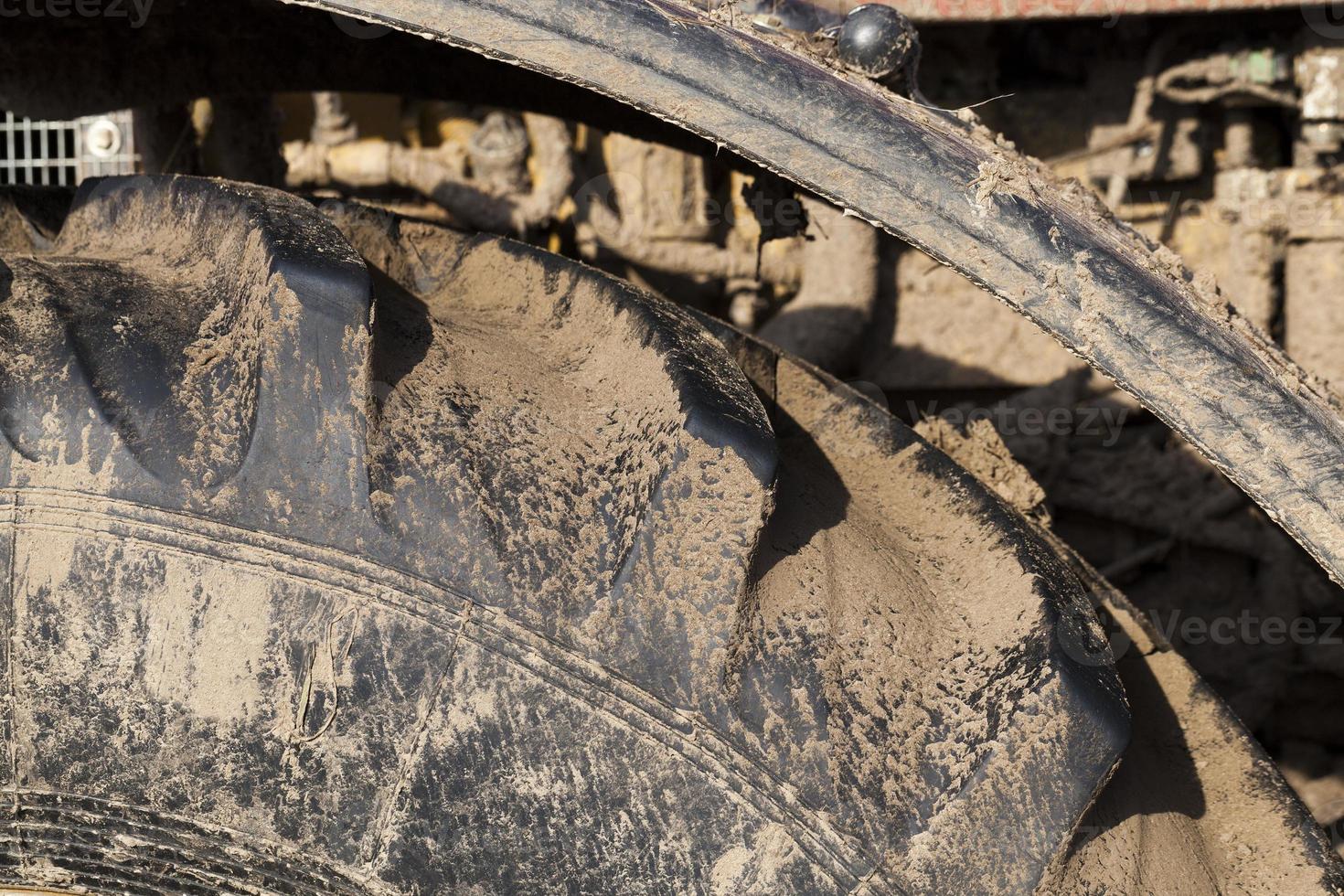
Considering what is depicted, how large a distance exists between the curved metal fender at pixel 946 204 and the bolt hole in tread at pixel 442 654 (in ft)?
0.63

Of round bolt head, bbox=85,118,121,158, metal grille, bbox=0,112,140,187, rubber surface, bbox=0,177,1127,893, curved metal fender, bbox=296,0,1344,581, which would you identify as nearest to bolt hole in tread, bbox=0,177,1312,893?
rubber surface, bbox=0,177,1127,893

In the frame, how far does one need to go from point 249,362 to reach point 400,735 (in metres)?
0.31

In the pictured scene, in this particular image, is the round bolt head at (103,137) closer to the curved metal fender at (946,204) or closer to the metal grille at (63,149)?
the metal grille at (63,149)

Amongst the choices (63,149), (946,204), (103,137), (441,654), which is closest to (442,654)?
(441,654)

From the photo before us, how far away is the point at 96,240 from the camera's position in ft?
3.87

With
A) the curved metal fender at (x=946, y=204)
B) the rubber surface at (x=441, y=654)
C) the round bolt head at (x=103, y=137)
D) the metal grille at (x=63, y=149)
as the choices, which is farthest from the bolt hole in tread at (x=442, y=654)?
the round bolt head at (x=103, y=137)

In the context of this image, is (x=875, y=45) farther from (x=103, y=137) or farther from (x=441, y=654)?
(x=103, y=137)

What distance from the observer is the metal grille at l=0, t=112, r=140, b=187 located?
3457mm

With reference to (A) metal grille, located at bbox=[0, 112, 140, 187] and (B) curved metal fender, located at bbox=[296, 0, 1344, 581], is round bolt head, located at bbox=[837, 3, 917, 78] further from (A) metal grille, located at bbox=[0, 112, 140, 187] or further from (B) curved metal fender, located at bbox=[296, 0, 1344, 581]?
(A) metal grille, located at bbox=[0, 112, 140, 187]

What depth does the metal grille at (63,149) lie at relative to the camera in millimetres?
3457

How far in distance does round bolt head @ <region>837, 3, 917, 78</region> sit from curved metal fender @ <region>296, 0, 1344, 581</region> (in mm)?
69

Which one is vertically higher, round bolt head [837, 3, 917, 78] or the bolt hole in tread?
round bolt head [837, 3, 917, 78]

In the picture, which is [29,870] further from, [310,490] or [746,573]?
[746,573]

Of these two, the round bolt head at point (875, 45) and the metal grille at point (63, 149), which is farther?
the metal grille at point (63, 149)
